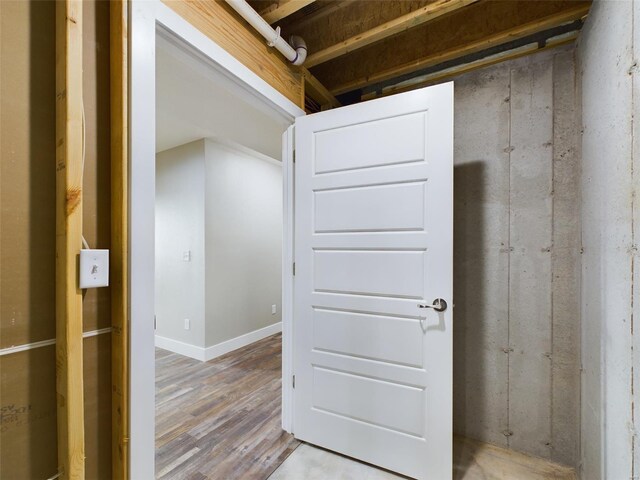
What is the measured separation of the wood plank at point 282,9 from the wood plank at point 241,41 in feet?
0.41

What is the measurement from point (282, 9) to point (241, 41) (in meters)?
0.30

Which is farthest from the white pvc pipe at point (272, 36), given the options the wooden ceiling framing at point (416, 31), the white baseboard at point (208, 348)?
the white baseboard at point (208, 348)

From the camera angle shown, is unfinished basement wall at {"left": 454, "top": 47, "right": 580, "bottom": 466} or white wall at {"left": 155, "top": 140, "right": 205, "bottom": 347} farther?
white wall at {"left": 155, "top": 140, "right": 205, "bottom": 347}

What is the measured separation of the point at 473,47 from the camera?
6.13ft

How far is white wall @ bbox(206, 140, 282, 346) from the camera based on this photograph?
11.2ft

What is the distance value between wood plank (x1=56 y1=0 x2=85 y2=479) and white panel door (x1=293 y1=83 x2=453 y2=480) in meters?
1.23

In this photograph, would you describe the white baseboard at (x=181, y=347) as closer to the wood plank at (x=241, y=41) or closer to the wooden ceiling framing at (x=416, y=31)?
the wood plank at (x=241, y=41)

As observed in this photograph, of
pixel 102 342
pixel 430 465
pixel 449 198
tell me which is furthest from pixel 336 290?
pixel 102 342

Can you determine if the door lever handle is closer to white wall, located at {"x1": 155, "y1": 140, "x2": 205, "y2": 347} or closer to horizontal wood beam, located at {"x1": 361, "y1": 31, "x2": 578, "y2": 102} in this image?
horizontal wood beam, located at {"x1": 361, "y1": 31, "x2": 578, "y2": 102}

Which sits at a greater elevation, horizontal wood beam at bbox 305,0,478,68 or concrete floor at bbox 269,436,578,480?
horizontal wood beam at bbox 305,0,478,68

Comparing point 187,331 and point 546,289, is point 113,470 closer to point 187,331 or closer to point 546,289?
point 546,289

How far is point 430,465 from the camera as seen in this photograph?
1554 mm

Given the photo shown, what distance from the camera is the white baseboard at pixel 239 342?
3316 millimetres

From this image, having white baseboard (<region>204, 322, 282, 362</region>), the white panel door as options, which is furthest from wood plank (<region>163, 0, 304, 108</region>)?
white baseboard (<region>204, 322, 282, 362</region>)
